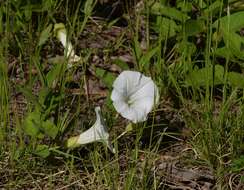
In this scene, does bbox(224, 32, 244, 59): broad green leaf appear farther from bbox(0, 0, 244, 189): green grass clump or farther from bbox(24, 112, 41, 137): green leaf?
bbox(24, 112, 41, 137): green leaf

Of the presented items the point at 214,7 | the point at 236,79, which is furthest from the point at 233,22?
the point at 236,79

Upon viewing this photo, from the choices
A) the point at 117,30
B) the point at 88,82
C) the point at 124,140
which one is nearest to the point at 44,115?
the point at 124,140

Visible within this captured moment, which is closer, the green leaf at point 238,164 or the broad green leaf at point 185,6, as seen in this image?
the green leaf at point 238,164

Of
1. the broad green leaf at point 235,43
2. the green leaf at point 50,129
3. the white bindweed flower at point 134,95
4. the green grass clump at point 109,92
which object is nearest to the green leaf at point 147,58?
the green grass clump at point 109,92

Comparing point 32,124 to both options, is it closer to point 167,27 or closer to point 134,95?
point 134,95

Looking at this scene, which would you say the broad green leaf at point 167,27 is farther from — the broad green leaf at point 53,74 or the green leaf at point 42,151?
the green leaf at point 42,151

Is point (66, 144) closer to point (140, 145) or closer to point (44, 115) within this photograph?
point (44, 115)

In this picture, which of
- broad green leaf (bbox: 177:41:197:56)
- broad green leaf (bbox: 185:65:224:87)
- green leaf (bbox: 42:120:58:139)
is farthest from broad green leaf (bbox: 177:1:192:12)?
green leaf (bbox: 42:120:58:139)
